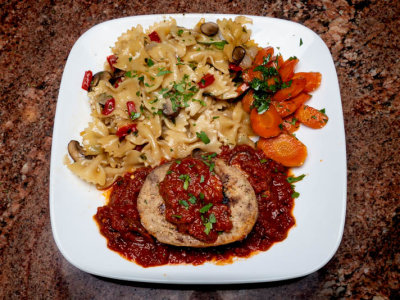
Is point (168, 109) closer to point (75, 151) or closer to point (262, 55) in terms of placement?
point (75, 151)

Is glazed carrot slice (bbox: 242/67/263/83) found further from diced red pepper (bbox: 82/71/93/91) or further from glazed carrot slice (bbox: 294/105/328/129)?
diced red pepper (bbox: 82/71/93/91)

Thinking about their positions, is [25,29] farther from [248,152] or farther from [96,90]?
[248,152]

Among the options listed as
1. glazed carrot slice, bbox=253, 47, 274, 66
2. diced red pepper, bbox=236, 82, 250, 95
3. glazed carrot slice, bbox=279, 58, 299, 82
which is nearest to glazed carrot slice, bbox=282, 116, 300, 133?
glazed carrot slice, bbox=279, 58, 299, 82

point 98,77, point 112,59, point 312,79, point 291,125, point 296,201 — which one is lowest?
point 296,201

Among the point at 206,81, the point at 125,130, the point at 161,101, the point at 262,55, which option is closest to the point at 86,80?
the point at 125,130

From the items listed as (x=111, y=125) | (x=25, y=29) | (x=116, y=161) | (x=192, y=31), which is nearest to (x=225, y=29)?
(x=192, y=31)
